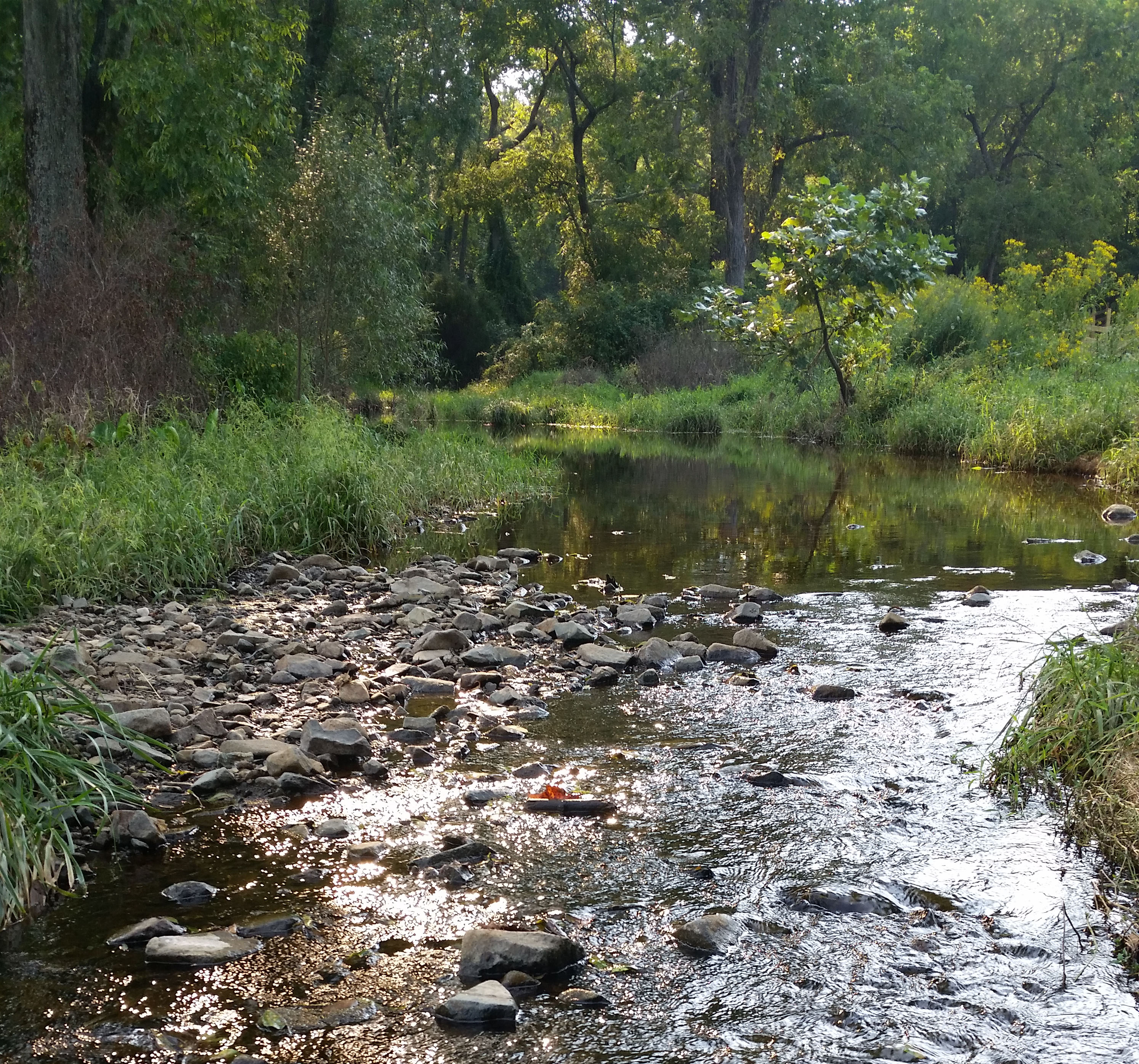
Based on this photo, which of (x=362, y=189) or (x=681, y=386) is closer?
(x=362, y=189)

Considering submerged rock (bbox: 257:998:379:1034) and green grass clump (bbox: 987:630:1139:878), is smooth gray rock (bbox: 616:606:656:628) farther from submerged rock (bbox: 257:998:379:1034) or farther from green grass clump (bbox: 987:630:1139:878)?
submerged rock (bbox: 257:998:379:1034)

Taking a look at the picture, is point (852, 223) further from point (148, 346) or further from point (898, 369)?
point (148, 346)

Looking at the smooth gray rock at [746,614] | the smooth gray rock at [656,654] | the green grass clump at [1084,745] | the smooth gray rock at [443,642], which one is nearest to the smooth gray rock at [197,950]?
the green grass clump at [1084,745]

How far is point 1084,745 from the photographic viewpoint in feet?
13.6

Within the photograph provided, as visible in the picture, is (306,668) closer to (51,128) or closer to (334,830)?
(334,830)

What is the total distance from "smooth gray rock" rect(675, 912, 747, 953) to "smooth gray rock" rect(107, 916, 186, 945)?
149cm

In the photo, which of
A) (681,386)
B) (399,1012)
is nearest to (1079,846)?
(399,1012)

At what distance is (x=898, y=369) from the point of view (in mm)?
19891

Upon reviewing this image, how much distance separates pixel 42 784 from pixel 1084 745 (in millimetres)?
3825

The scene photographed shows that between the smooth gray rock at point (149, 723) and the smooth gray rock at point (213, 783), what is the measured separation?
450 millimetres

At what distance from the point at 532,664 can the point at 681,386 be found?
23626mm

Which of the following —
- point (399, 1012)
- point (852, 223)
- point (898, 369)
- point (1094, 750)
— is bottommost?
point (399, 1012)

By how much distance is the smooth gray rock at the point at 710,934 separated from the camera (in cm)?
310

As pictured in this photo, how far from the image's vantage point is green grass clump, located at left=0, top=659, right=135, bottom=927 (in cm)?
329
